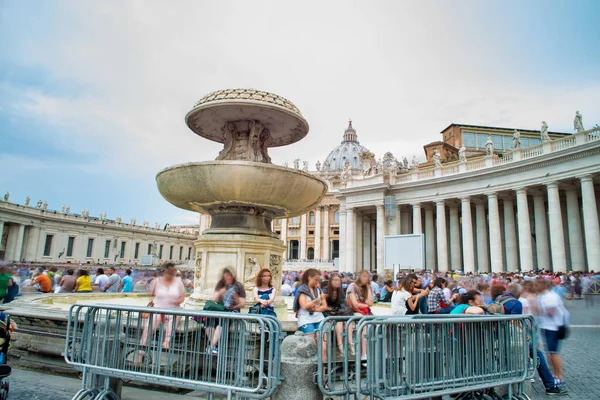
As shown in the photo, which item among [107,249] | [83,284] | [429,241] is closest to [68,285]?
[83,284]

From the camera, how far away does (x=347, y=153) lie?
406 feet

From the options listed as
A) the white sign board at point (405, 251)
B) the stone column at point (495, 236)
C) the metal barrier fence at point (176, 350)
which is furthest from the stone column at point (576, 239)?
the metal barrier fence at point (176, 350)

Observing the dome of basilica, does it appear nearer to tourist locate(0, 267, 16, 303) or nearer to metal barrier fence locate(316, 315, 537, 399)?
tourist locate(0, 267, 16, 303)

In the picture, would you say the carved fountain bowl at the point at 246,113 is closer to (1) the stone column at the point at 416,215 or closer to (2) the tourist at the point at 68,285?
(2) the tourist at the point at 68,285

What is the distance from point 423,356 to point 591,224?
88.3 ft

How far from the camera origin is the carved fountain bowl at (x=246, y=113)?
673 centimetres

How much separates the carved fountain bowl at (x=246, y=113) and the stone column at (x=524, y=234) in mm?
26022

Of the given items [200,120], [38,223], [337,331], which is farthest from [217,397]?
[38,223]

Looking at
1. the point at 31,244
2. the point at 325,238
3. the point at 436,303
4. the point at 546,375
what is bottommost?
the point at 546,375

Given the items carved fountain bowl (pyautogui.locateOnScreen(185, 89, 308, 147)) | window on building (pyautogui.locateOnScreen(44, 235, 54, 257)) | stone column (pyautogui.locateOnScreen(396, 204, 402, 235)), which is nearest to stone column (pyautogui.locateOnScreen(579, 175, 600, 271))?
stone column (pyautogui.locateOnScreen(396, 204, 402, 235))

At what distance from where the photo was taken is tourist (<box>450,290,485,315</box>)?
17.7 ft

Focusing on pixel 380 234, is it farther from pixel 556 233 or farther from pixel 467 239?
pixel 556 233

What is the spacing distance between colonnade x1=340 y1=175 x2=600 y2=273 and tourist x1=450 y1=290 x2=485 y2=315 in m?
23.9

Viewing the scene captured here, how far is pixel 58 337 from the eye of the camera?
5141 mm
